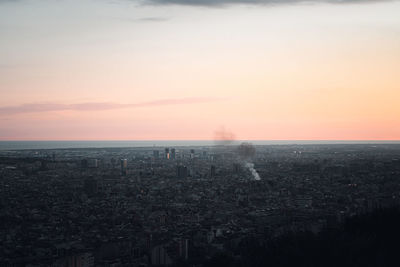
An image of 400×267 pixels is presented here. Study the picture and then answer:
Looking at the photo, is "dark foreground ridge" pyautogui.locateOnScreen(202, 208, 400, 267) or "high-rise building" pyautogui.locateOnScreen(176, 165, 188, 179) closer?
"dark foreground ridge" pyautogui.locateOnScreen(202, 208, 400, 267)

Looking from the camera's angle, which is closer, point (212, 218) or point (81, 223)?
point (81, 223)

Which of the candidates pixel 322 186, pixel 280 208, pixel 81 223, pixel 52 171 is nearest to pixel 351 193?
pixel 322 186

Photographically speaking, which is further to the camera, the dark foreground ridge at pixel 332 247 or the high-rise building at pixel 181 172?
the high-rise building at pixel 181 172

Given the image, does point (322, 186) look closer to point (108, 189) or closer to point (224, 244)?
point (108, 189)

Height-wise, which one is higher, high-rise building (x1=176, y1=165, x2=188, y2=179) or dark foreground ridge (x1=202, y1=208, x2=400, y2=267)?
high-rise building (x1=176, y1=165, x2=188, y2=179)

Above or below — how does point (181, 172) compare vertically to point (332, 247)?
above

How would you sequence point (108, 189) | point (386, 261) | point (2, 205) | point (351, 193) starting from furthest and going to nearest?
1. point (108, 189)
2. point (351, 193)
3. point (2, 205)
4. point (386, 261)

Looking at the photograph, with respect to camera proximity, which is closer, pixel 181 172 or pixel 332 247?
pixel 332 247

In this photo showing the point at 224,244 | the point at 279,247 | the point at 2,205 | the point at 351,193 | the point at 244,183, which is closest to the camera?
the point at 279,247

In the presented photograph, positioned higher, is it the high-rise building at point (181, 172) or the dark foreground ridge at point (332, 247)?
the high-rise building at point (181, 172)

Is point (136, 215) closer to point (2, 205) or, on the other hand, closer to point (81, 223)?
point (81, 223)
